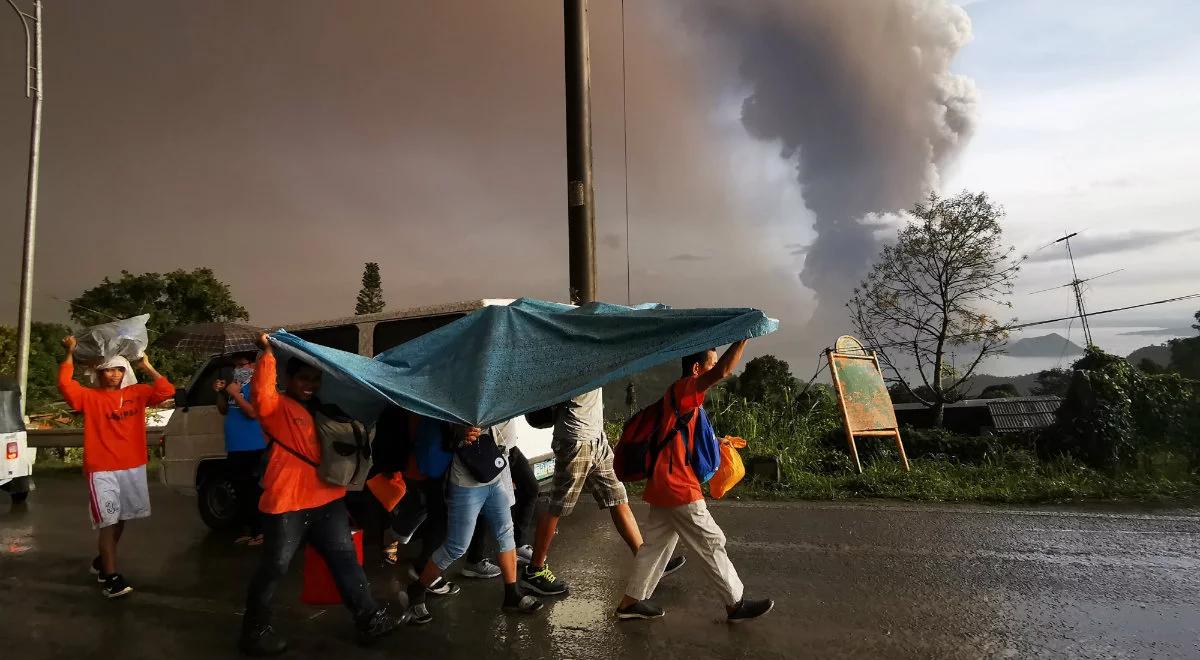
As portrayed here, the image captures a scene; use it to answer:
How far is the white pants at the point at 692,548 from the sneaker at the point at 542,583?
2.34 feet

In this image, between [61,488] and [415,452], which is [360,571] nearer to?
[415,452]

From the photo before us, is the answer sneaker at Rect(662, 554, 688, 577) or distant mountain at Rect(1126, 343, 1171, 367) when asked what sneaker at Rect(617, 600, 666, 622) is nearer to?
sneaker at Rect(662, 554, 688, 577)

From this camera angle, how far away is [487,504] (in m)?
4.40

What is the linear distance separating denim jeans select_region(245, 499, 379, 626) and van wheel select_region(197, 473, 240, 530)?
10.6 ft

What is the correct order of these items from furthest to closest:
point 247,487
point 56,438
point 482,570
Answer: point 56,438 → point 247,487 → point 482,570

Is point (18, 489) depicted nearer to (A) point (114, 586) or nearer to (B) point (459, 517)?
(A) point (114, 586)

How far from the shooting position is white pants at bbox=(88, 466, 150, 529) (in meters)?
5.07

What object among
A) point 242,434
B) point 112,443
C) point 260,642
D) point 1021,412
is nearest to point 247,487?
point 242,434

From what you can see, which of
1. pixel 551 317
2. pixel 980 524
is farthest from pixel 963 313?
pixel 551 317

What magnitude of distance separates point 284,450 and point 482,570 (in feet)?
6.36

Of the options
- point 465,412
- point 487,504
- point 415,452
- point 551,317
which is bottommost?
point 487,504

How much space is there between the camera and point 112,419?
514 cm

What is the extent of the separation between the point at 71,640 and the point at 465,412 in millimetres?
2926

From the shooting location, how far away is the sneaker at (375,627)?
4051 mm
